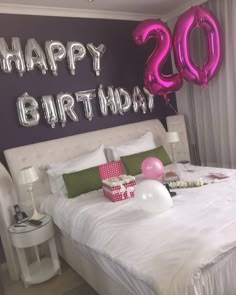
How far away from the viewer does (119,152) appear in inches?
130

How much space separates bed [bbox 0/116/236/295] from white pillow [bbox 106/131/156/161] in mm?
501

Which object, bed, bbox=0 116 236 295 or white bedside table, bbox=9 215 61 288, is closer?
bed, bbox=0 116 236 295

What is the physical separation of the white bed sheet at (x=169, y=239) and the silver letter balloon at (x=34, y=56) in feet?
5.11

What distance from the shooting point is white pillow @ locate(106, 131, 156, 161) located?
10.8 feet

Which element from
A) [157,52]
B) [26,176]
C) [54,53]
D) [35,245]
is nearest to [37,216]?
[35,245]

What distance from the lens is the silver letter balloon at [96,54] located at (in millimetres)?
3405

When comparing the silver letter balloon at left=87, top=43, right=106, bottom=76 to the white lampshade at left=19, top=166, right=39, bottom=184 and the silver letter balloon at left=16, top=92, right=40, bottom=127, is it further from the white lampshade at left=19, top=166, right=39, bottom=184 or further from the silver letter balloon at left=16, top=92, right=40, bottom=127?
the white lampshade at left=19, top=166, right=39, bottom=184

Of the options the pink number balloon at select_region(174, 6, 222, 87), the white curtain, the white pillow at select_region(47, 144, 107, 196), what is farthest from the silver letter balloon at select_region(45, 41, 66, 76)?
the white curtain

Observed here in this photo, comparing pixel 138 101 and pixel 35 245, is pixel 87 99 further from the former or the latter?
pixel 35 245

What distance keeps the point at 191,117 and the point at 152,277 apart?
3097mm

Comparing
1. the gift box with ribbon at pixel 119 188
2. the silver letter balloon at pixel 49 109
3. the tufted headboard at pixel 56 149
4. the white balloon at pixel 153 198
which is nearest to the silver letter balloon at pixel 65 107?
the silver letter balloon at pixel 49 109

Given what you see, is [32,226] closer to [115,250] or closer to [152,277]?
[115,250]

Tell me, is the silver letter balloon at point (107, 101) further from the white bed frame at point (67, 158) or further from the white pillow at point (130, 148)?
the white pillow at point (130, 148)

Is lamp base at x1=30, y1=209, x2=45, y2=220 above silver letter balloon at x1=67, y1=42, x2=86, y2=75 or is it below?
below
